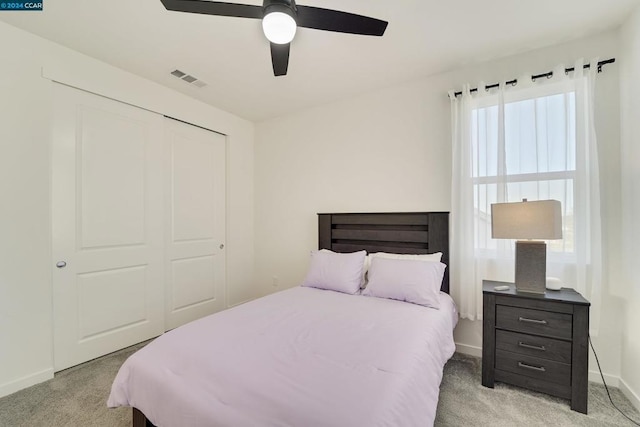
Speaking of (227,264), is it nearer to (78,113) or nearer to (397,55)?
(78,113)

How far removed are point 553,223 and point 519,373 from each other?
1.05 metres

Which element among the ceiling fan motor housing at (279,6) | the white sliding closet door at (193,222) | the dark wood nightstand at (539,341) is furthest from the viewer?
the white sliding closet door at (193,222)

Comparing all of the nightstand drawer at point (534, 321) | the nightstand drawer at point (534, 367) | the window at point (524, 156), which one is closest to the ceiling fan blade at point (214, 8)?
the window at point (524, 156)

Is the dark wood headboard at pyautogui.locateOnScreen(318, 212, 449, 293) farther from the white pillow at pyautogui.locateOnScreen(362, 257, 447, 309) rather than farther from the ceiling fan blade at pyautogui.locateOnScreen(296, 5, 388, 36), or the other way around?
the ceiling fan blade at pyautogui.locateOnScreen(296, 5, 388, 36)

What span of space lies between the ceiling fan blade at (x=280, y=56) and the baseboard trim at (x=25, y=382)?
2.83 meters

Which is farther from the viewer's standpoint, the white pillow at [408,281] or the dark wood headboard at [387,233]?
the dark wood headboard at [387,233]

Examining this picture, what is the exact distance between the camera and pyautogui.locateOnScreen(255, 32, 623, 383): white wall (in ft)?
6.81

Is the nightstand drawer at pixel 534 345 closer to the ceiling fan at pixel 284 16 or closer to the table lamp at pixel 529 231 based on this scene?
the table lamp at pixel 529 231

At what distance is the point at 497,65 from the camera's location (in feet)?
8.11

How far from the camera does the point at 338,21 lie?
1.46 meters

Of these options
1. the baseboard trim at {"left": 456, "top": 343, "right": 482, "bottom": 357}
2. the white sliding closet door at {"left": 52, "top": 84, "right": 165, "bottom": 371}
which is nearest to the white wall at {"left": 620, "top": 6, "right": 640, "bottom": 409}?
the baseboard trim at {"left": 456, "top": 343, "right": 482, "bottom": 357}

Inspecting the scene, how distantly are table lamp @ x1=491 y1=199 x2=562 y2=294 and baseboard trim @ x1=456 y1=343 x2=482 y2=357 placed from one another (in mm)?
795

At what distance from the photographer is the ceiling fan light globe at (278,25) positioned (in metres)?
1.34

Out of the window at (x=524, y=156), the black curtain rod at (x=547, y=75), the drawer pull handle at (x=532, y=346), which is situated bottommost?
the drawer pull handle at (x=532, y=346)
